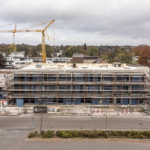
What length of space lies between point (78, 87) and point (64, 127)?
9030mm

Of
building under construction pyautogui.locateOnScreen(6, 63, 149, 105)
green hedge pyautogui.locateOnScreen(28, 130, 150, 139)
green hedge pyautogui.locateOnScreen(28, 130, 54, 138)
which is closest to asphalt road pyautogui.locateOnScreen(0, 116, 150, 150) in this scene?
green hedge pyautogui.locateOnScreen(28, 130, 54, 138)

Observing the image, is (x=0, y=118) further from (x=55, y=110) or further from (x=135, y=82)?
(x=135, y=82)

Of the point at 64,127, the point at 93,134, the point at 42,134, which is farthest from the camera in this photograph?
the point at 64,127

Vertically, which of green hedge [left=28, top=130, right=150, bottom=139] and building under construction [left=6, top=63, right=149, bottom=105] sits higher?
building under construction [left=6, top=63, right=149, bottom=105]

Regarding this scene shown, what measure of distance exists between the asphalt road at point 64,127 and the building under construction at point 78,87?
4905 millimetres

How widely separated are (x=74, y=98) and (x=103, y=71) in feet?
23.5

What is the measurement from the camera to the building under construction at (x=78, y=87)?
27234 mm

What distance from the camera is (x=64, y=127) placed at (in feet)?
67.5

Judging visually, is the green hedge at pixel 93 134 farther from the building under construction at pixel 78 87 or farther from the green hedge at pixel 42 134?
the building under construction at pixel 78 87

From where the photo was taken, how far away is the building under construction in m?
27.2

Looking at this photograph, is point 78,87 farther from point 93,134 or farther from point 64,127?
point 93,134

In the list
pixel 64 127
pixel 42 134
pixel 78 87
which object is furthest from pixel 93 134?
pixel 78 87

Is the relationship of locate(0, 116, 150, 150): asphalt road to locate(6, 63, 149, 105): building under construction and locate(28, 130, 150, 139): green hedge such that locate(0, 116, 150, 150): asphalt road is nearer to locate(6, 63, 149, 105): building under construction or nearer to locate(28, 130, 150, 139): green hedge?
locate(28, 130, 150, 139): green hedge

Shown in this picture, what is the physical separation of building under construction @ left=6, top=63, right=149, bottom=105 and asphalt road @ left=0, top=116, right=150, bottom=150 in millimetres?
4905
